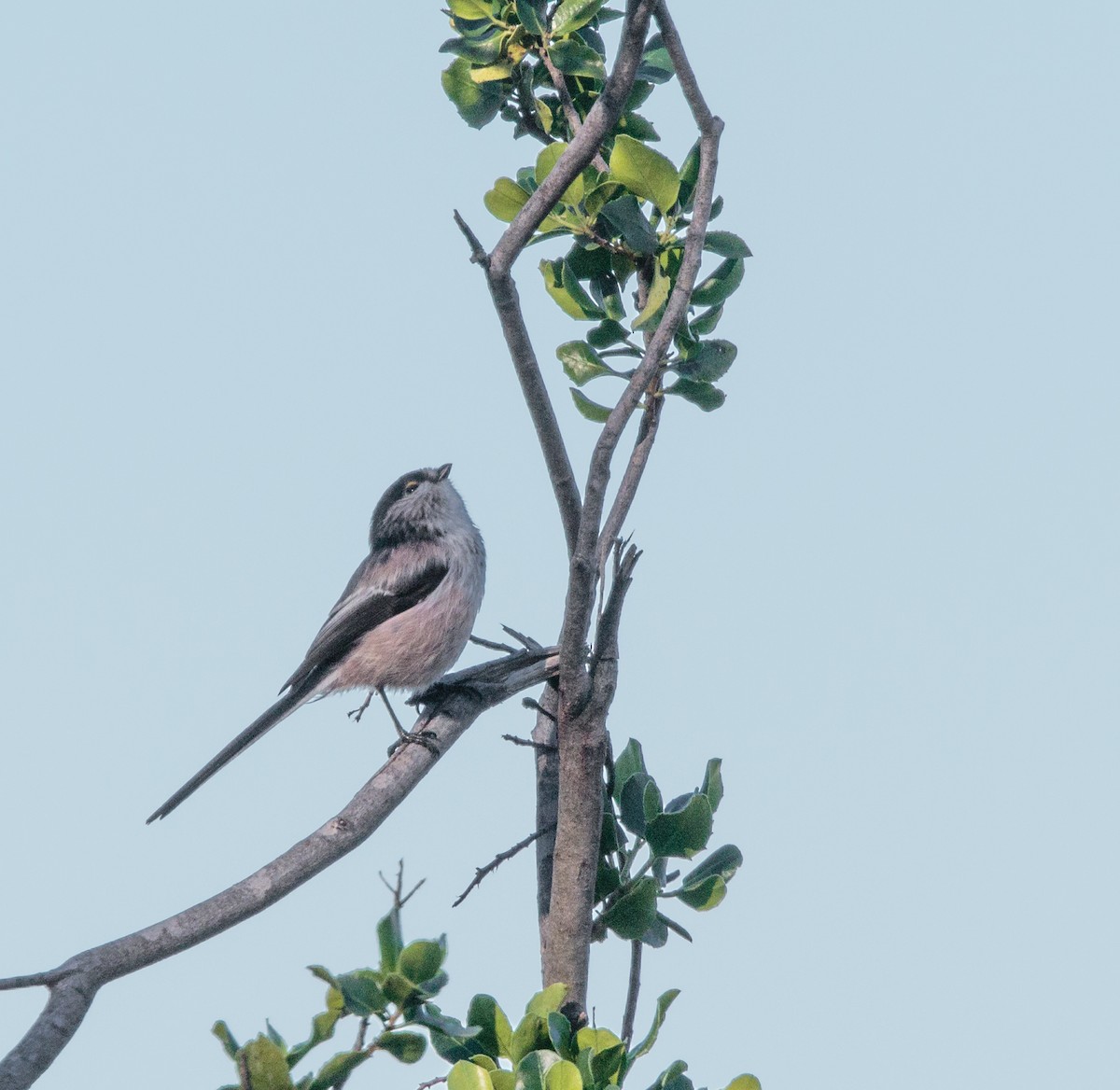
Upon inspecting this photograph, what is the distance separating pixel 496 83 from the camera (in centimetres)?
496

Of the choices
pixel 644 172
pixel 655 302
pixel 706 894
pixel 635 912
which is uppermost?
pixel 644 172

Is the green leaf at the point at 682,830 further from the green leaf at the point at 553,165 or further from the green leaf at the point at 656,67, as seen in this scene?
the green leaf at the point at 656,67

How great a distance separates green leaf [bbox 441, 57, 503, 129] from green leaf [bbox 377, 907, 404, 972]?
308cm

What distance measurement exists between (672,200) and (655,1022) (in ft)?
8.56

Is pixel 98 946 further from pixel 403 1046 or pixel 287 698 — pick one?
pixel 287 698

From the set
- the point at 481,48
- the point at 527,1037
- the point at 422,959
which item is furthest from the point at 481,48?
the point at 527,1037

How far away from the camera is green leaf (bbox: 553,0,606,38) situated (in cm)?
469

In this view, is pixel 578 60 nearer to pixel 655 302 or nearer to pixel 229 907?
pixel 655 302

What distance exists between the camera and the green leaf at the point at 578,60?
15.4 ft

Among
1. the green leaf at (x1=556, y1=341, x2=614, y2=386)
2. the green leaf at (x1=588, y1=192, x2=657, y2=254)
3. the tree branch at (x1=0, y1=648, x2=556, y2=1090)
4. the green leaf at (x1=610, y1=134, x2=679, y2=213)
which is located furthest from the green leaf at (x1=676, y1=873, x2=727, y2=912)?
the green leaf at (x1=610, y1=134, x2=679, y2=213)

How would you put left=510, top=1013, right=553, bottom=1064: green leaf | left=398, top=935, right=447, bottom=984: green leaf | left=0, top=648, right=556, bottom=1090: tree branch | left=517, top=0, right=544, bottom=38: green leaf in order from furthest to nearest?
left=517, top=0, right=544, bottom=38: green leaf, left=510, top=1013, right=553, bottom=1064: green leaf, left=398, top=935, right=447, bottom=984: green leaf, left=0, top=648, right=556, bottom=1090: tree branch

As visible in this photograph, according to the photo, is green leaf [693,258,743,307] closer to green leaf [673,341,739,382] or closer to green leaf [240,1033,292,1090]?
green leaf [673,341,739,382]

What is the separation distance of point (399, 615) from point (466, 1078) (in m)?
4.51

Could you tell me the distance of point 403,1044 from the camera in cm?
307
